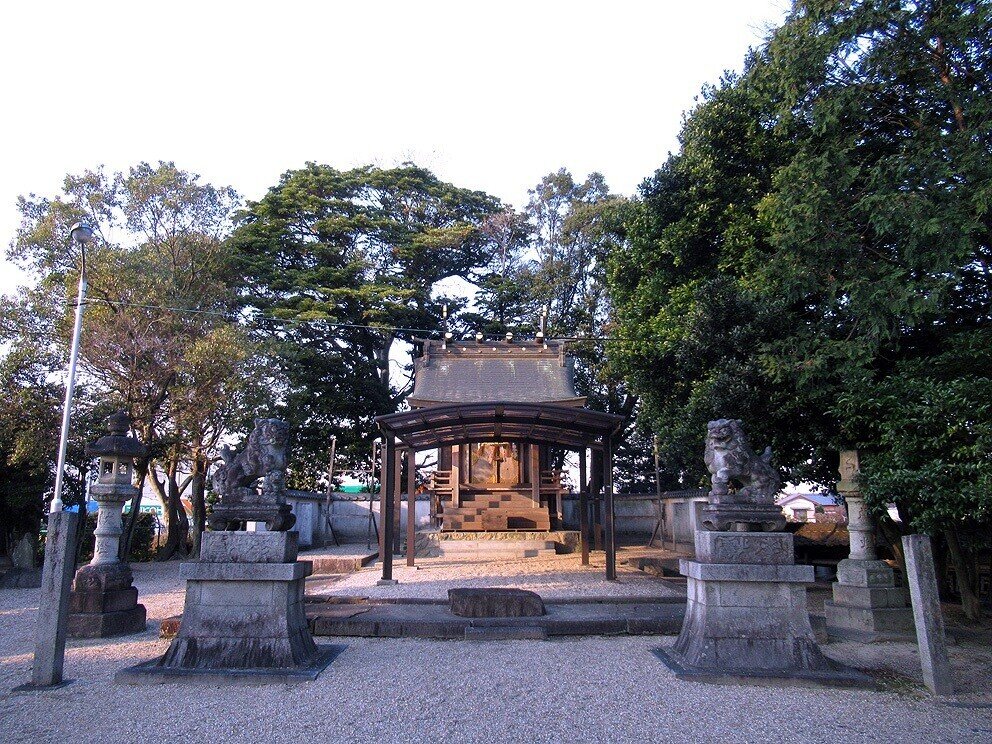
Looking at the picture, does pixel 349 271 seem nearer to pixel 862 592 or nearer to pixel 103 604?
pixel 103 604

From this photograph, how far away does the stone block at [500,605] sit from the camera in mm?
9211

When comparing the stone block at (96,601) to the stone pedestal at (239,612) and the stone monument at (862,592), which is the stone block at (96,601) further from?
the stone monument at (862,592)

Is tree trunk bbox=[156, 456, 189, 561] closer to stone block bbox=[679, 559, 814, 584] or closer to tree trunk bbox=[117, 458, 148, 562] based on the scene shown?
tree trunk bbox=[117, 458, 148, 562]

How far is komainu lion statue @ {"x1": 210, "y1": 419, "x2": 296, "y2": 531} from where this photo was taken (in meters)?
7.03

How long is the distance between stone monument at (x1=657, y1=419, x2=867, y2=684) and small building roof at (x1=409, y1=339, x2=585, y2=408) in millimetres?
13885

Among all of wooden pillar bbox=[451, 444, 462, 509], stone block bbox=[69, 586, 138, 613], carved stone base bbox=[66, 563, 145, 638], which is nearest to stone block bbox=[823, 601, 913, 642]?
carved stone base bbox=[66, 563, 145, 638]

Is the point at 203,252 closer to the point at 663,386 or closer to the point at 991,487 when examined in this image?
the point at 663,386

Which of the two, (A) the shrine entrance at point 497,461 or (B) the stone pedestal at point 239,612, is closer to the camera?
(B) the stone pedestal at point 239,612

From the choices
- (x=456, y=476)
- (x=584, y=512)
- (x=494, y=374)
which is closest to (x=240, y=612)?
(x=584, y=512)

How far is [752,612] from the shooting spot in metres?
6.71

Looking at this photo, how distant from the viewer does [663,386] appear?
1251 centimetres

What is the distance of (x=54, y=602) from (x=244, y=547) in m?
1.73

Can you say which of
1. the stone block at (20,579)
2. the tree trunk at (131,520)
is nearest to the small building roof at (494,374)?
the tree trunk at (131,520)

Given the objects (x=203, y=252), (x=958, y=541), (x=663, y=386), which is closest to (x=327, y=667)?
(x=663, y=386)
